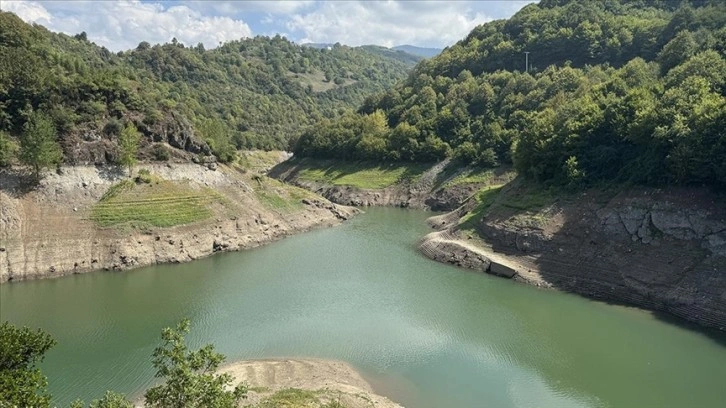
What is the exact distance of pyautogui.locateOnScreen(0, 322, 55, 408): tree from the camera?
38.6ft

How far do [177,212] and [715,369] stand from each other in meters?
45.2

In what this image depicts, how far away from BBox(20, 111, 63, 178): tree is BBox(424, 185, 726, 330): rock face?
37263 mm

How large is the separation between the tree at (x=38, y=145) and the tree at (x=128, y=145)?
5.71 metres

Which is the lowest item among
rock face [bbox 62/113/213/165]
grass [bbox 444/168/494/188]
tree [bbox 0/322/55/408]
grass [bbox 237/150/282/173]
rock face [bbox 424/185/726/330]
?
rock face [bbox 424/185/726/330]

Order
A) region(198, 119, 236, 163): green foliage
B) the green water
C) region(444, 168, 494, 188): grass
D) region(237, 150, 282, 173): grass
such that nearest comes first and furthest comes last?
the green water
region(198, 119, 236, 163): green foliage
region(444, 168, 494, 188): grass
region(237, 150, 282, 173): grass

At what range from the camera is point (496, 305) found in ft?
123

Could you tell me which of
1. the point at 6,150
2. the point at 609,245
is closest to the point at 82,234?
the point at 6,150

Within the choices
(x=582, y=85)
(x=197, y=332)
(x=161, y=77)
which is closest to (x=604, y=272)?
(x=197, y=332)

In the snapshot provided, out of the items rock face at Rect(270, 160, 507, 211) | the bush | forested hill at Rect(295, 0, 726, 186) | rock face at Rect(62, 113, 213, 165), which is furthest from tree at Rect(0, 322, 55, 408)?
rock face at Rect(270, 160, 507, 211)

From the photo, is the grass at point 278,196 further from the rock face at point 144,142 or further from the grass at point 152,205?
the grass at point 152,205

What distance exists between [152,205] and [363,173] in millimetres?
44267

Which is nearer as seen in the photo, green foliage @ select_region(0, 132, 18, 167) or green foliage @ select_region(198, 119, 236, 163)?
green foliage @ select_region(0, 132, 18, 167)

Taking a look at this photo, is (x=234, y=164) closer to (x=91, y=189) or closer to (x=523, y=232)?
(x=91, y=189)

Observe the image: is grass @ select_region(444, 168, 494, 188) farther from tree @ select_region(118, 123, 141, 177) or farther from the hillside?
tree @ select_region(118, 123, 141, 177)
